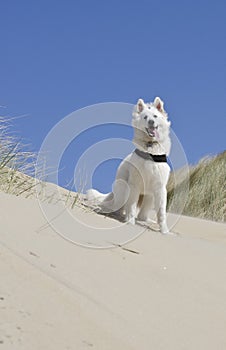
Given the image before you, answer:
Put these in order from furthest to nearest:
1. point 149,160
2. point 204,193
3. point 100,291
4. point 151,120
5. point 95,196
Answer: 1. point 204,193
2. point 95,196
3. point 149,160
4. point 151,120
5. point 100,291

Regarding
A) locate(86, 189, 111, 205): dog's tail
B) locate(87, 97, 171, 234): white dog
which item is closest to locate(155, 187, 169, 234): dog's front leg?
locate(87, 97, 171, 234): white dog

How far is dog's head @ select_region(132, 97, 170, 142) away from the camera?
291 inches

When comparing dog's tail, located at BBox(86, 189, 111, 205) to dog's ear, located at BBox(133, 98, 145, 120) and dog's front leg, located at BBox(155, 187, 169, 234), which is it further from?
dog's ear, located at BBox(133, 98, 145, 120)

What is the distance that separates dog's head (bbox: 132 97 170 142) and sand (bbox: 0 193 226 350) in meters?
3.06

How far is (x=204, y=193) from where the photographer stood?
38.0 ft

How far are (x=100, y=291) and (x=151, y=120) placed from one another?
15.1ft

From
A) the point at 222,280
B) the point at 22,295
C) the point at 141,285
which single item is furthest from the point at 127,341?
the point at 222,280

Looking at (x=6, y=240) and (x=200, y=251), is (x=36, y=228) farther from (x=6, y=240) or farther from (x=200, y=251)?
(x=200, y=251)

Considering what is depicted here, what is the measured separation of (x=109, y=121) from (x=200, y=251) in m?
2.12

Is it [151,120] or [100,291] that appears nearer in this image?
[100,291]

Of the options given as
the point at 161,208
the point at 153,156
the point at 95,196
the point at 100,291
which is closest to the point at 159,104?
the point at 153,156

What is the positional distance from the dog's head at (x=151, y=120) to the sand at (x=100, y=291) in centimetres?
306

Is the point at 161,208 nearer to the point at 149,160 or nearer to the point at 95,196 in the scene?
the point at 149,160

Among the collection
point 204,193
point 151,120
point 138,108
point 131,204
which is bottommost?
point 131,204
